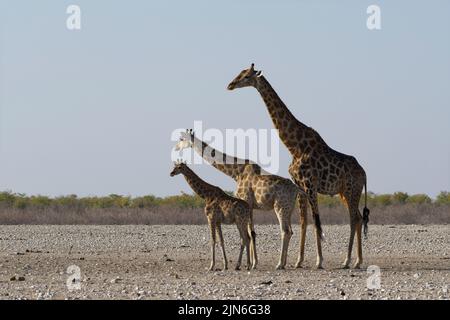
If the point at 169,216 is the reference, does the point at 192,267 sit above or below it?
below

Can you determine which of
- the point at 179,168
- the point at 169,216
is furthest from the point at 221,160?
the point at 169,216

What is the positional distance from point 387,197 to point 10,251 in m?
24.6

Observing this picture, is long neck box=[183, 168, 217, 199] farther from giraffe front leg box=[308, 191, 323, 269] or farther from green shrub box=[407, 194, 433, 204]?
green shrub box=[407, 194, 433, 204]

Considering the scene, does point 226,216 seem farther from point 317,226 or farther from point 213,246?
point 317,226

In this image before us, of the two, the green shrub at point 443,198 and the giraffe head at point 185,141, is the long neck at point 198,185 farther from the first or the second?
the green shrub at point 443,198

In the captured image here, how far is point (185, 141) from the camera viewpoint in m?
21.1

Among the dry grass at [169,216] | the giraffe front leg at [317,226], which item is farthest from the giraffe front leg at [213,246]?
the dry grass at [169,216]

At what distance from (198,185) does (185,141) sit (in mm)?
1505

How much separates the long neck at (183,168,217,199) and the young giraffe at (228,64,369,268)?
1.55m

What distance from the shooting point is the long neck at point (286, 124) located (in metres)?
20.5
